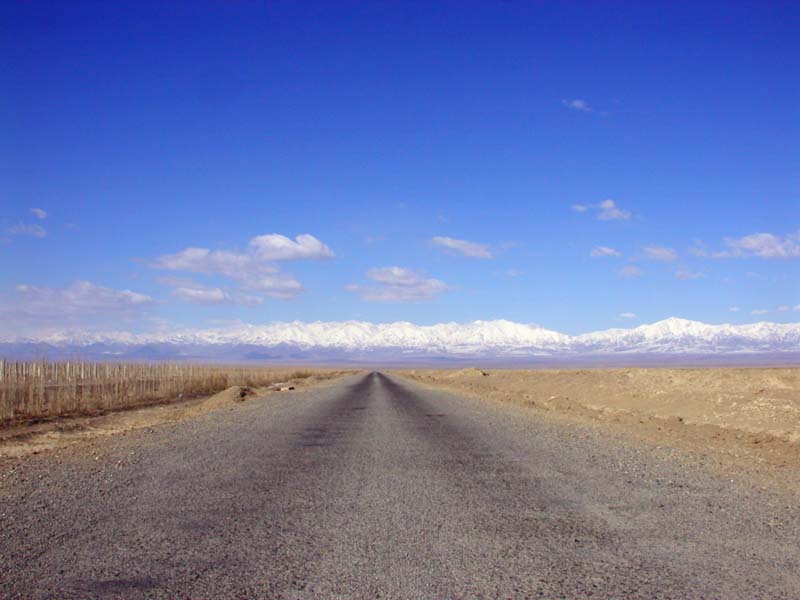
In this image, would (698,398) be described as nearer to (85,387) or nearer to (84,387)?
(84,387)

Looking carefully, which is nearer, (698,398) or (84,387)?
(698,398)

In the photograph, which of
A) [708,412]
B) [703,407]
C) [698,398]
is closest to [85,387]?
[698,398]

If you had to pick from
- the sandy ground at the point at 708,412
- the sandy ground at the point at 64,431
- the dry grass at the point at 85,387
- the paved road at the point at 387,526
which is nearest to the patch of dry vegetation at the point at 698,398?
the sandy ground at the point at 708,412

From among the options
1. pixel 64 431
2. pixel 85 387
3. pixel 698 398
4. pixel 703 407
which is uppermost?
pixel 85 387

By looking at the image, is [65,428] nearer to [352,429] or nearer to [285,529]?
[352,429]

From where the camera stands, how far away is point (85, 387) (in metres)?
51.8

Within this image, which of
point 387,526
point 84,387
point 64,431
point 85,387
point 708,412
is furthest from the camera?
point 85,387

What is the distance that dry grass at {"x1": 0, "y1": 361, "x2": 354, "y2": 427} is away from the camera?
112ft

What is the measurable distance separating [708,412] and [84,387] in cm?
4299

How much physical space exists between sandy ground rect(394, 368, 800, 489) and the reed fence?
Answer: 23.9 m

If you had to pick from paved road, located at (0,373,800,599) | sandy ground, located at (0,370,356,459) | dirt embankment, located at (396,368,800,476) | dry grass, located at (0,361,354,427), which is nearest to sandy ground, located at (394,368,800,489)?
dirt embankment, located at (396,368,800,476)

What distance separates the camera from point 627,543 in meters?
7.56

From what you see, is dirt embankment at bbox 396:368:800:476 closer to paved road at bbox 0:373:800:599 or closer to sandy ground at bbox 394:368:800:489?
sandy ground at bbox 394:368:800:489

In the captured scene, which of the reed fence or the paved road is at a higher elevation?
the reed fence
